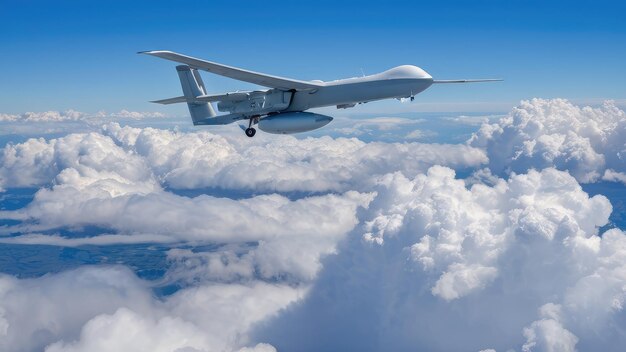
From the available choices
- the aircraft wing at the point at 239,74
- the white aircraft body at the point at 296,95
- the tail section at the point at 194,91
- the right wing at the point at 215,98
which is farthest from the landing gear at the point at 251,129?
the tail section at the point at 194,91

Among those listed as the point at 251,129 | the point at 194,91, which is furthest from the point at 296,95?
the point at 194,91

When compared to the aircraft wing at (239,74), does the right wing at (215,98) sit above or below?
below

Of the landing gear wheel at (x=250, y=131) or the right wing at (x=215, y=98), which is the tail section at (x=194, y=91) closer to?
the right wing at (x=215, y=98)

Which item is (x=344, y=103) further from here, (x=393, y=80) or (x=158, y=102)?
(x=158, y=102)

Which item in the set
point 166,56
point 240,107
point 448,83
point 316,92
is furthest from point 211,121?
point 448,83

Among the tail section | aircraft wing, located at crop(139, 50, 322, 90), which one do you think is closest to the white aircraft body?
aircraft wing, located at crop(139, 50, 322, 90)

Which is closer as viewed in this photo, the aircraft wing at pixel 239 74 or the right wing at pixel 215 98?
the aircraft wing at pixel 239 74

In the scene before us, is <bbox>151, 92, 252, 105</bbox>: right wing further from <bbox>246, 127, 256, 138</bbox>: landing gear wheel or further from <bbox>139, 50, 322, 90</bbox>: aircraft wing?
<bbox>139, 50, 322, 90</bbox>: aircraft wing
